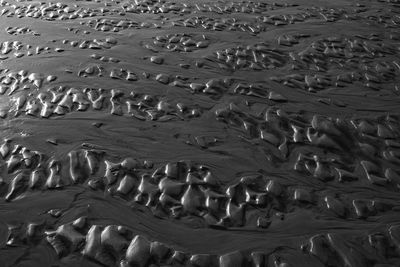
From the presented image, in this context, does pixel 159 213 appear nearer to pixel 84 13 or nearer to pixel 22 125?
pixel 22 125

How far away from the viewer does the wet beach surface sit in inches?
44.3

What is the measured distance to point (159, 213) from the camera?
48.0 inches

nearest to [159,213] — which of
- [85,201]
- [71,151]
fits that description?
[85,201]

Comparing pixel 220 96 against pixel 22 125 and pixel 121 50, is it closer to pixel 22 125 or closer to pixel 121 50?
pixel 121 50

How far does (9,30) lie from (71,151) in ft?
4.42

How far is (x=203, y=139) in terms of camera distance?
1512 millimetres

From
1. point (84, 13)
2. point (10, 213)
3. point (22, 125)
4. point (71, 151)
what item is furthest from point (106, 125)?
point (84, 13)

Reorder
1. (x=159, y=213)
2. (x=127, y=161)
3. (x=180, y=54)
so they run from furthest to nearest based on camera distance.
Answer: (x=180, y=54) → (x=127, y=161) → (x=159, y=213)

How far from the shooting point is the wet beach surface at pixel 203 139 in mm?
1126

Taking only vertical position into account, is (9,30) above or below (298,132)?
above

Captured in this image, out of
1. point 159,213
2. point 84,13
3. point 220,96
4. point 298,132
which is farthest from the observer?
point 84,13

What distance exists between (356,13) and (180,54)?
1205 mm

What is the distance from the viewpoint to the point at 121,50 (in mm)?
2098

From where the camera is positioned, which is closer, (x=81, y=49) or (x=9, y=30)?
(x=81, y=49)
